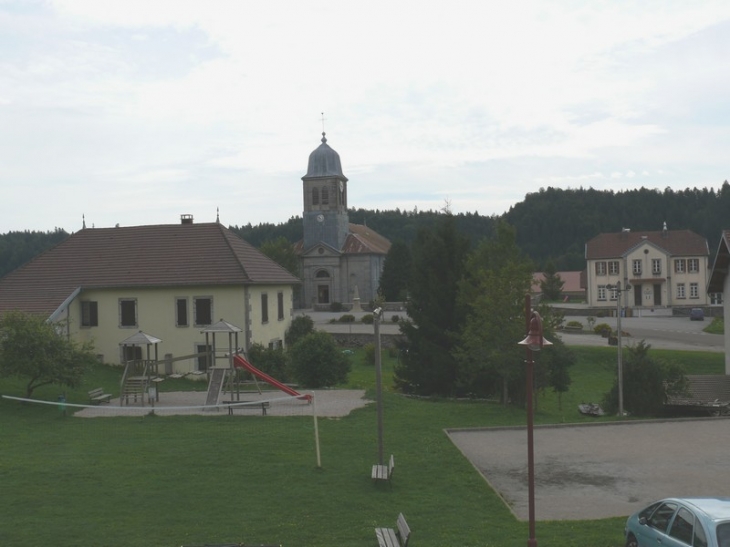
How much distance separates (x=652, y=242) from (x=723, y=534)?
235 feet

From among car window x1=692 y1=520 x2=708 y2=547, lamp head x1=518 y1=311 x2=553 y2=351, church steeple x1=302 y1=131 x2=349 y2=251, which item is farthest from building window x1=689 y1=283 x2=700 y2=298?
car window x1=692 y1=520 x2=708 y2=547

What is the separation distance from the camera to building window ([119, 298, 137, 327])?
120 feet

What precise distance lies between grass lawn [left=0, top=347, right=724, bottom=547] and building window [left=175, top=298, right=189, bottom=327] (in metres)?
12.8

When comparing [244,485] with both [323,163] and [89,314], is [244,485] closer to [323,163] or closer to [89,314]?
[89,314]

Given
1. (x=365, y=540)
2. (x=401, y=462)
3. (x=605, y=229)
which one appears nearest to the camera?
(x=365, y=540)

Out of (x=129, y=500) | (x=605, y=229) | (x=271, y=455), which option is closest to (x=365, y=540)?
(x=129, y=500)

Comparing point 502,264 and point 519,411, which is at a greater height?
point 502,264

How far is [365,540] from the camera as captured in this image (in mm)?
11500

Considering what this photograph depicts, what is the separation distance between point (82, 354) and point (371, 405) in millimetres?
9319

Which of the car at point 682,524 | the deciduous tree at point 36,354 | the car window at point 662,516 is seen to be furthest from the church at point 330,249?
the car window at point 662,516

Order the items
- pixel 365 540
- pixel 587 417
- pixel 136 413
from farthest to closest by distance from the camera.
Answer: pixel 587 417
pixel 136 413
pixel 365 540

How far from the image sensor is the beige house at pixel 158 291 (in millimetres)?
35812

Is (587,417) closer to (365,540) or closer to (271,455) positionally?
(271,455)

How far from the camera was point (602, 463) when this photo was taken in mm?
16766
